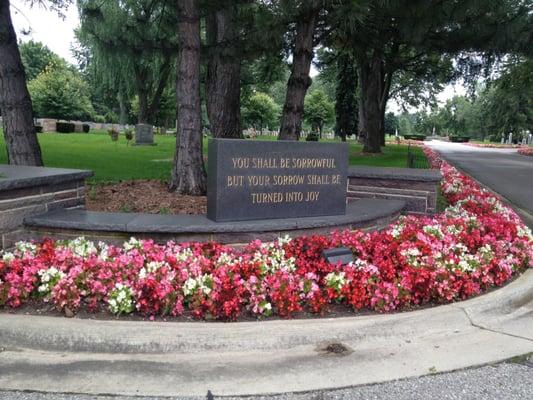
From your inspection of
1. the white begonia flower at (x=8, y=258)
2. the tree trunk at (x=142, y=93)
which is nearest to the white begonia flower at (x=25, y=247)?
the white begonia flower at (x=8, y=258)

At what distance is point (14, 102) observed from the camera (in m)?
7.47

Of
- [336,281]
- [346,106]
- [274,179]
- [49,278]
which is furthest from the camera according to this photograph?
[346,106]

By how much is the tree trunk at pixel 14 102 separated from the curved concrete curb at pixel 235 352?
4.78m

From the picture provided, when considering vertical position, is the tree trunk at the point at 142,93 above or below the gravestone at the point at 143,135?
above

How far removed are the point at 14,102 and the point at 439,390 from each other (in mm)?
7026

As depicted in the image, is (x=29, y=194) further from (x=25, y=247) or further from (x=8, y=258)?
(x=8, y=258)

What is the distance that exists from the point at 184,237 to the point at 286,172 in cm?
141

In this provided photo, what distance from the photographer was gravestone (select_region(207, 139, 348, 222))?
5.15 metres

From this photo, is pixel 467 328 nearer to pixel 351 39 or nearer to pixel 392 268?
pixel 392 268

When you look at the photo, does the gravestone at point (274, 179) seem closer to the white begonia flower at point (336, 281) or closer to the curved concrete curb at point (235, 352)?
the white begonia flower at point (336, 281)

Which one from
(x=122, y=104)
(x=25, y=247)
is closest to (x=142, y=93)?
(x=122, y=104)

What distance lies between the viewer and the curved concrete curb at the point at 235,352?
118 inches

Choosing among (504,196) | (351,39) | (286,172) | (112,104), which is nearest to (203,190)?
(286,172)

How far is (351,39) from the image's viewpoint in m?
11.8
